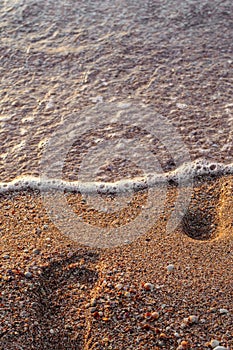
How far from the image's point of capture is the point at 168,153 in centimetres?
316

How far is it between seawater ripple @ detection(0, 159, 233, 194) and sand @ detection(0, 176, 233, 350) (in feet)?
0.75

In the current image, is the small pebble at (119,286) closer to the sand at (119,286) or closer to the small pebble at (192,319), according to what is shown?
the sand at (119,286)

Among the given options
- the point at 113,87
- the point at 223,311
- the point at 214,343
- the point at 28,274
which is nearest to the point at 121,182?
the point at 28,274

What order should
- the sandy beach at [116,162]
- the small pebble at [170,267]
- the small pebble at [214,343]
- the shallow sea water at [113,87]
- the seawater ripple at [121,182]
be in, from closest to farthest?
the small pebble at [214,343]
the sandy beach at [116,162]
the small pebble at [170,267]
the seawater ripple at [121,182]
the shallow sea water at [113,87]

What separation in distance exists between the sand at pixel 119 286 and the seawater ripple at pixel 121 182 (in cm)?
23

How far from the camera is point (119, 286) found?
7.29 feet

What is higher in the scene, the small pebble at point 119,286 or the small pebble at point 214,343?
the small pebble at point 119,286

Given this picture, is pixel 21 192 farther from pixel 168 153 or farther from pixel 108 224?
pixel 168 153

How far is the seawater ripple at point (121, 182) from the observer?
9.57ft

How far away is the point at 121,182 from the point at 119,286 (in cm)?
87

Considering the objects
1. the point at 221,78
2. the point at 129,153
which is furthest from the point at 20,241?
the point at 221,78

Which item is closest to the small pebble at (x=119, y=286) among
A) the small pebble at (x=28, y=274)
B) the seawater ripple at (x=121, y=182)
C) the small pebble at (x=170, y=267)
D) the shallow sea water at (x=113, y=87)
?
the small pebble at (x=170, y=267)

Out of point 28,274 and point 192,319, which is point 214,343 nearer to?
point 192,319

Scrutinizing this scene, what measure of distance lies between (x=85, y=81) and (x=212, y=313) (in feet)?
7.24
